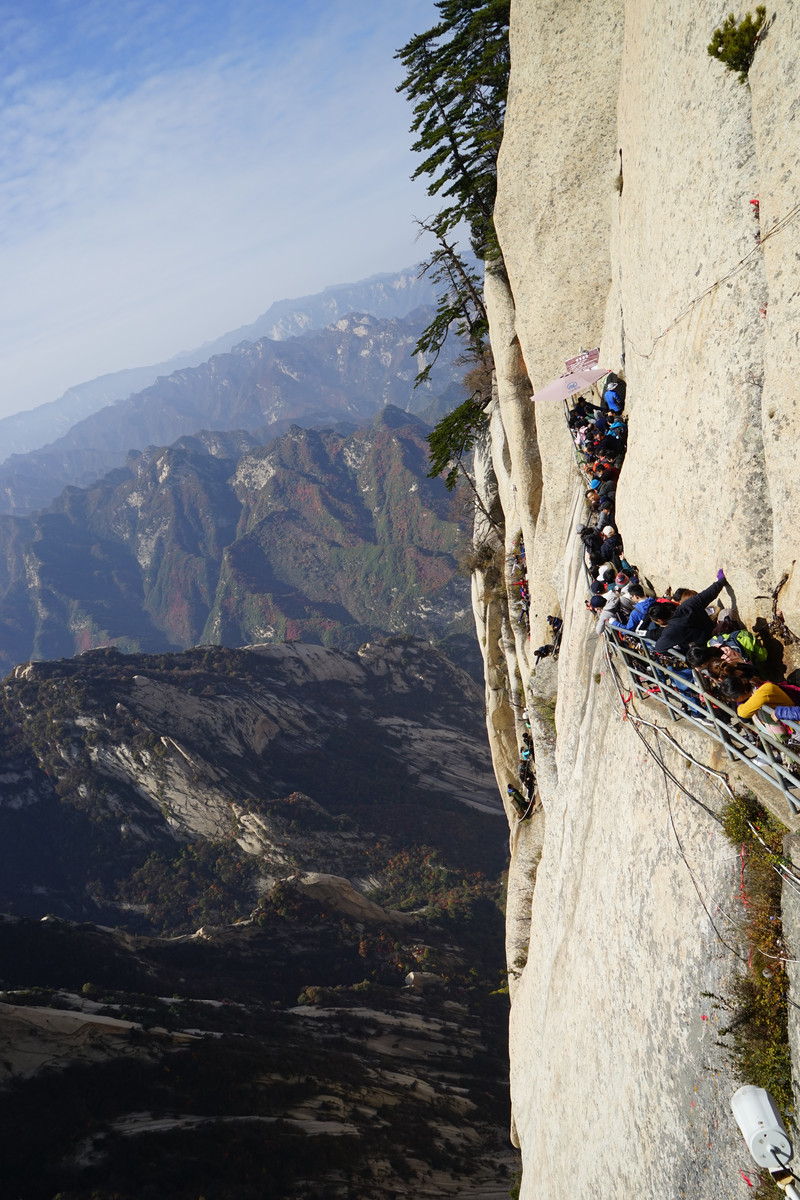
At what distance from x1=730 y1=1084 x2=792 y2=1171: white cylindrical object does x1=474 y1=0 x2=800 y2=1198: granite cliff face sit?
0.95 m

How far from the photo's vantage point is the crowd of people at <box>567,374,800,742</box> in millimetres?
7723

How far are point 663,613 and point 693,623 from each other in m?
1.37

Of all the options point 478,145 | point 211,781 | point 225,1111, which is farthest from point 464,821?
point 478,145

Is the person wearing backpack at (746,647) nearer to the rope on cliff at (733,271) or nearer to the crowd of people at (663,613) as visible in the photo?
the crowd of people at (663,613)

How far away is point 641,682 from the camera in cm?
1080

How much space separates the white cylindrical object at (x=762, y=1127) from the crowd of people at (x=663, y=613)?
3764mm

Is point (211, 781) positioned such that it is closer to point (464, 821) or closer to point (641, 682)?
point (464, 821)

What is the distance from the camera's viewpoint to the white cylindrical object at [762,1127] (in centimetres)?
597

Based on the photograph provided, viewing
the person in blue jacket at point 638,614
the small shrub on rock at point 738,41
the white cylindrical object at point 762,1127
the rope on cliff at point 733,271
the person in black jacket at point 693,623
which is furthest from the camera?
the person in blue jacket at point 638,614

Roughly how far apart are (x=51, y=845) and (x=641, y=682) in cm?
9993

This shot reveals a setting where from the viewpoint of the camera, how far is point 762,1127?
6.12 metres

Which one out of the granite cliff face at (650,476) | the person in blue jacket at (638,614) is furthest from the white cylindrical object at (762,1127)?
the person in blue jacket at (638,614)

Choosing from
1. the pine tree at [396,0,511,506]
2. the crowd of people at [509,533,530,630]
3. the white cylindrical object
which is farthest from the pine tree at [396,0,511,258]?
the white cylindrical object

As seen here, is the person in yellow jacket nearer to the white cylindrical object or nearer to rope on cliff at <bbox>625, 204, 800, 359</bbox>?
the white cylindrical object
